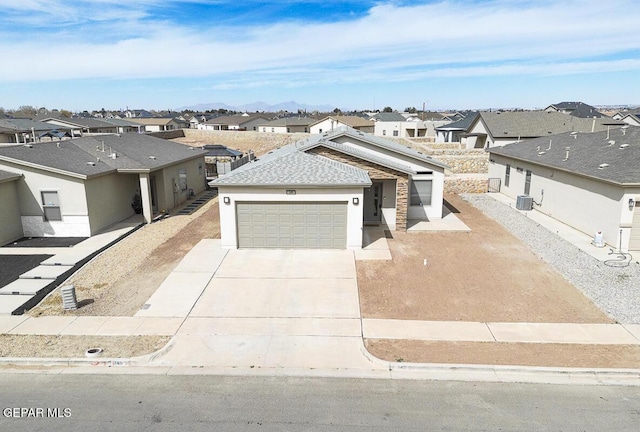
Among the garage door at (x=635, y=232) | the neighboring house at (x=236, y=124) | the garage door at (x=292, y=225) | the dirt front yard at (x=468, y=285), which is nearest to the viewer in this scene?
the dirt front yard at (x=468, y=285)

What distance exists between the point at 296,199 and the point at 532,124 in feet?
121

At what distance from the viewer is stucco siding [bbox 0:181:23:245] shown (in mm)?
18125

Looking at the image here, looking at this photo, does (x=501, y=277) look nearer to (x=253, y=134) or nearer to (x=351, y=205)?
(x=351, y=205)

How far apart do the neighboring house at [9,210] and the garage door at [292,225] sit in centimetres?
1017

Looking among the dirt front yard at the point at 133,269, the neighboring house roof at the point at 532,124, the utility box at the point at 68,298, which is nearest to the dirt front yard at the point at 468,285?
the dirt front yard at the point at 133,269

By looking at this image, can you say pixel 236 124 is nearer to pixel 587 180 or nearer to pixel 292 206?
pixel 292 206

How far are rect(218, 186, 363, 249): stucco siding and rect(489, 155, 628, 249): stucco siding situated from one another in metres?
10.2

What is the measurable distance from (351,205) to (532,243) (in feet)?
27.0

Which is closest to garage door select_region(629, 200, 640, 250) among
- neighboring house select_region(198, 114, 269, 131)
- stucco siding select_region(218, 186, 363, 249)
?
stucco siding select_region(218, 186, 363, 249)

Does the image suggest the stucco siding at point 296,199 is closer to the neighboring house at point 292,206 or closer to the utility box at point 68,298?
the neighboring house at point 292,206

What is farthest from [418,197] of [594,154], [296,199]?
[594,154]

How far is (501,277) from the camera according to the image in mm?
14781

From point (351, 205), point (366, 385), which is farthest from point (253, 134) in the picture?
point (366, 385)

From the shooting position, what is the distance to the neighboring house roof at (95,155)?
1894cm
